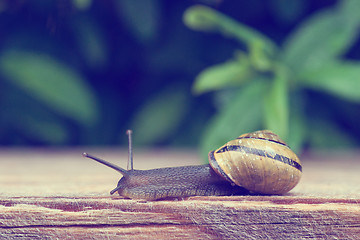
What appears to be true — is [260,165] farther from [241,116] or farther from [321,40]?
[321,40]

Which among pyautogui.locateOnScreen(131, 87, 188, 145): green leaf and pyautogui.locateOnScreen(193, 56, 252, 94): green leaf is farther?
pyautogui.locateOnScreen(131, 87, 188, 145): green leaf

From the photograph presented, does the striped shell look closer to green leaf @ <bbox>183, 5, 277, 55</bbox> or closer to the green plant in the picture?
the green plant

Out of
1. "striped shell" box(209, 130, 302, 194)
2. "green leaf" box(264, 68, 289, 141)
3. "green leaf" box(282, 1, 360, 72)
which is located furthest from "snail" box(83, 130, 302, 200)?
"green leaf" box(282, 1, 360, 72)

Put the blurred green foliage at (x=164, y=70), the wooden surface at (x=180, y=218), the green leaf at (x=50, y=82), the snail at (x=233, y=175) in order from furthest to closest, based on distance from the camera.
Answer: the green leaf at (x=50, y=82), the blurred green foliage at (x=164, y=70), the snail at (x=233, y=175), the wooden surface at (x=180, y=218)

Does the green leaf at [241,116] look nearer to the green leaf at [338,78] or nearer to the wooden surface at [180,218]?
the green leaf at [338,78]

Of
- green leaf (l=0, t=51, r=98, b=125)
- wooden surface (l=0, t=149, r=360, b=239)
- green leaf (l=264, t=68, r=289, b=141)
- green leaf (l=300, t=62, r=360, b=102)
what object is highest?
green leaf (l=0, t=51, r=98, b=125)

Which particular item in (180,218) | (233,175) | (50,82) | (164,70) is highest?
(164,70)

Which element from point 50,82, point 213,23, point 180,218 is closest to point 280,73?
point 213,23

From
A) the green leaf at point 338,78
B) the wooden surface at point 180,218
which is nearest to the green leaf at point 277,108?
the green leaf at point 338,78
